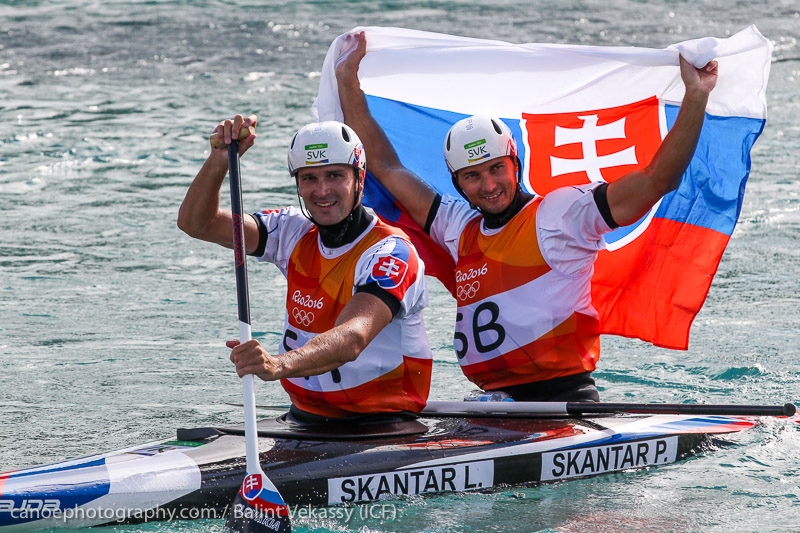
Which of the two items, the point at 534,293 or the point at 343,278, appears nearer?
the point at 343,278

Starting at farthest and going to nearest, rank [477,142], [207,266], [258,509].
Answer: [207,266] → [477,142] → [258,509]

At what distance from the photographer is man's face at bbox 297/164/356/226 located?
582 centimetres

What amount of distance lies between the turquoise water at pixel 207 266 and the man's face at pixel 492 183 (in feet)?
4.97

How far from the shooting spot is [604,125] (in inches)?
295

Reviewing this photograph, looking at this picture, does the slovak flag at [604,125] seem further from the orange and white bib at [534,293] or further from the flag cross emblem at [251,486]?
the flag cross emblem at [251,486]

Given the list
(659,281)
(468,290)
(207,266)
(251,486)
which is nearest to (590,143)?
(659,281)

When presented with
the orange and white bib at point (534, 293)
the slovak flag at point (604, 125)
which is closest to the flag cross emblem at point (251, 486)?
the orange and white bib at point (534, 293)

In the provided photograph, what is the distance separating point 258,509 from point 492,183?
2.21m

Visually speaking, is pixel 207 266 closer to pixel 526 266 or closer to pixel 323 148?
pixel 526 266

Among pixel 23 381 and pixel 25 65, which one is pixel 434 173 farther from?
pixel 25 65

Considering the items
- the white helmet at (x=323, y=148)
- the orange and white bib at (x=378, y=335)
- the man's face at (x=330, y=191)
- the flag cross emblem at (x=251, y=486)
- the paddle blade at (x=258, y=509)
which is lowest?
the paddle blade at (x=258, y=509)

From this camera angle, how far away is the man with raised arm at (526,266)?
6414mm

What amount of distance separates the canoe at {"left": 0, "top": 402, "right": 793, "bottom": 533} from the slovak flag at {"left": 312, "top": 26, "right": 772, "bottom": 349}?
→ 0.97 metres

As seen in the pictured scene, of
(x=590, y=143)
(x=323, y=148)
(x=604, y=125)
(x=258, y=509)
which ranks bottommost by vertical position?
(x=258, y=509)
